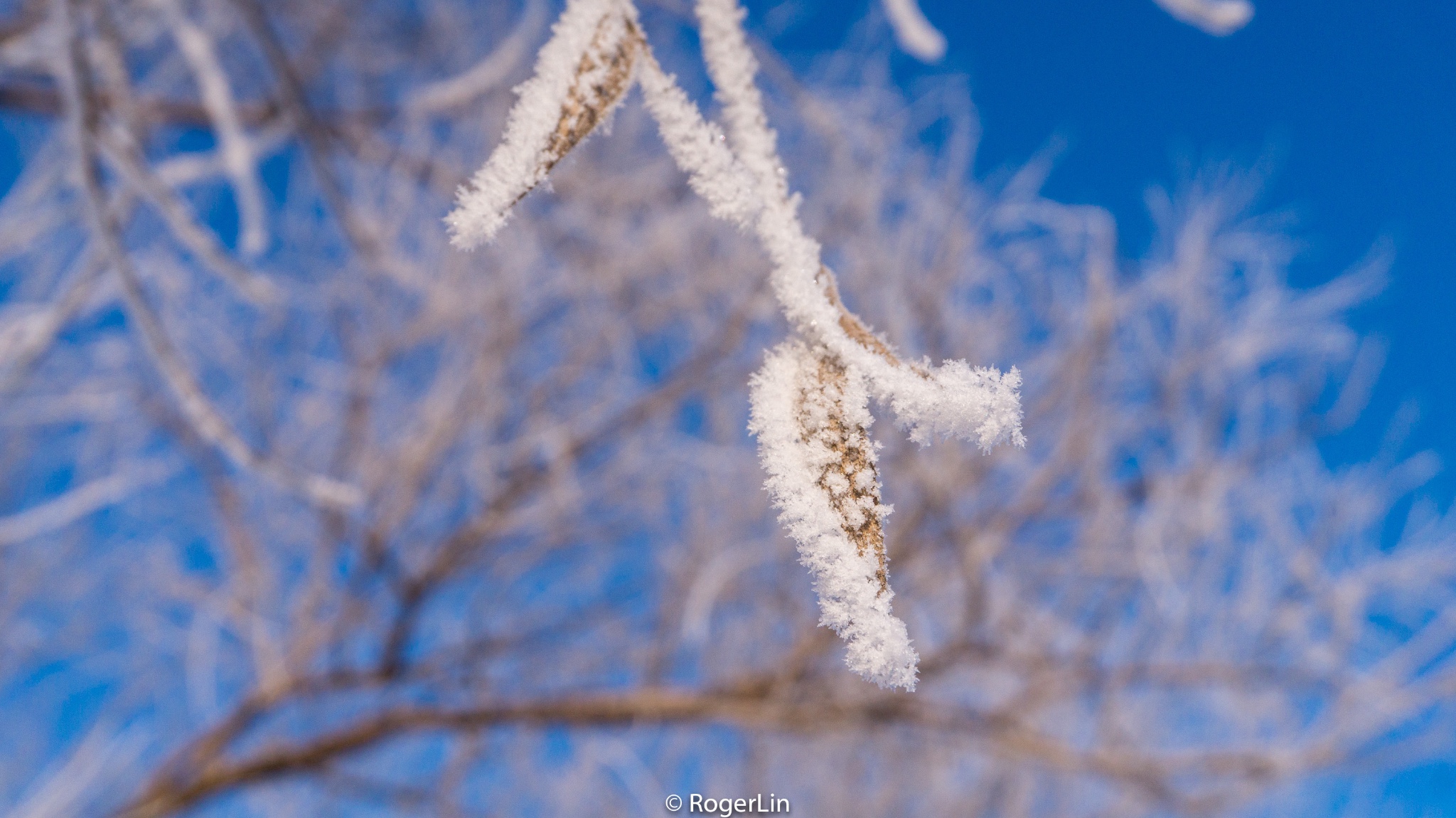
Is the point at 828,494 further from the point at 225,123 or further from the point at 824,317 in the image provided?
the point at 225,123

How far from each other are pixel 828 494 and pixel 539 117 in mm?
219

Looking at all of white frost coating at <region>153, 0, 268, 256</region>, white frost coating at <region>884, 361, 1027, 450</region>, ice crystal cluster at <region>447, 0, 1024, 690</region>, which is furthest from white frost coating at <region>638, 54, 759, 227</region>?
white frost coating at <region>153, 0, 268, 256</region>

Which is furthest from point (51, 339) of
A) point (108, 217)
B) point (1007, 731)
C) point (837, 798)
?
point (837, 798)

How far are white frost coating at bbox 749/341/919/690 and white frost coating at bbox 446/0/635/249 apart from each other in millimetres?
148

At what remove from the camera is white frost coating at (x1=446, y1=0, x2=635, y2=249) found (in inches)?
13.3

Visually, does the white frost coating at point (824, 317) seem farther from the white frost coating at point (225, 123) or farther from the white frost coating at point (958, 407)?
the white frost coating at point (225, 123)

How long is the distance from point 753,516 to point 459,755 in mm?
1339

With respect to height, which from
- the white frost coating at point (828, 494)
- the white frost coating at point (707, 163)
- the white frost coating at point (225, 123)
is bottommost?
the white frost coating at point (828, 494)

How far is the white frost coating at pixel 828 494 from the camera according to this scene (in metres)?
0.33

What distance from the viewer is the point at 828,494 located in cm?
35

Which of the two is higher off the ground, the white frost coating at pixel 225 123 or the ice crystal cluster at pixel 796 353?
the white frost coating at pixel 225 123

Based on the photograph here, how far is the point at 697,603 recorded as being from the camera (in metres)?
2.38

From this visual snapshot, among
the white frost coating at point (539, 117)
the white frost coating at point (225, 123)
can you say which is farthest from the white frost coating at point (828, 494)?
the white frost coating at point (225, 123)

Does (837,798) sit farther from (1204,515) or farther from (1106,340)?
(1106,340)
